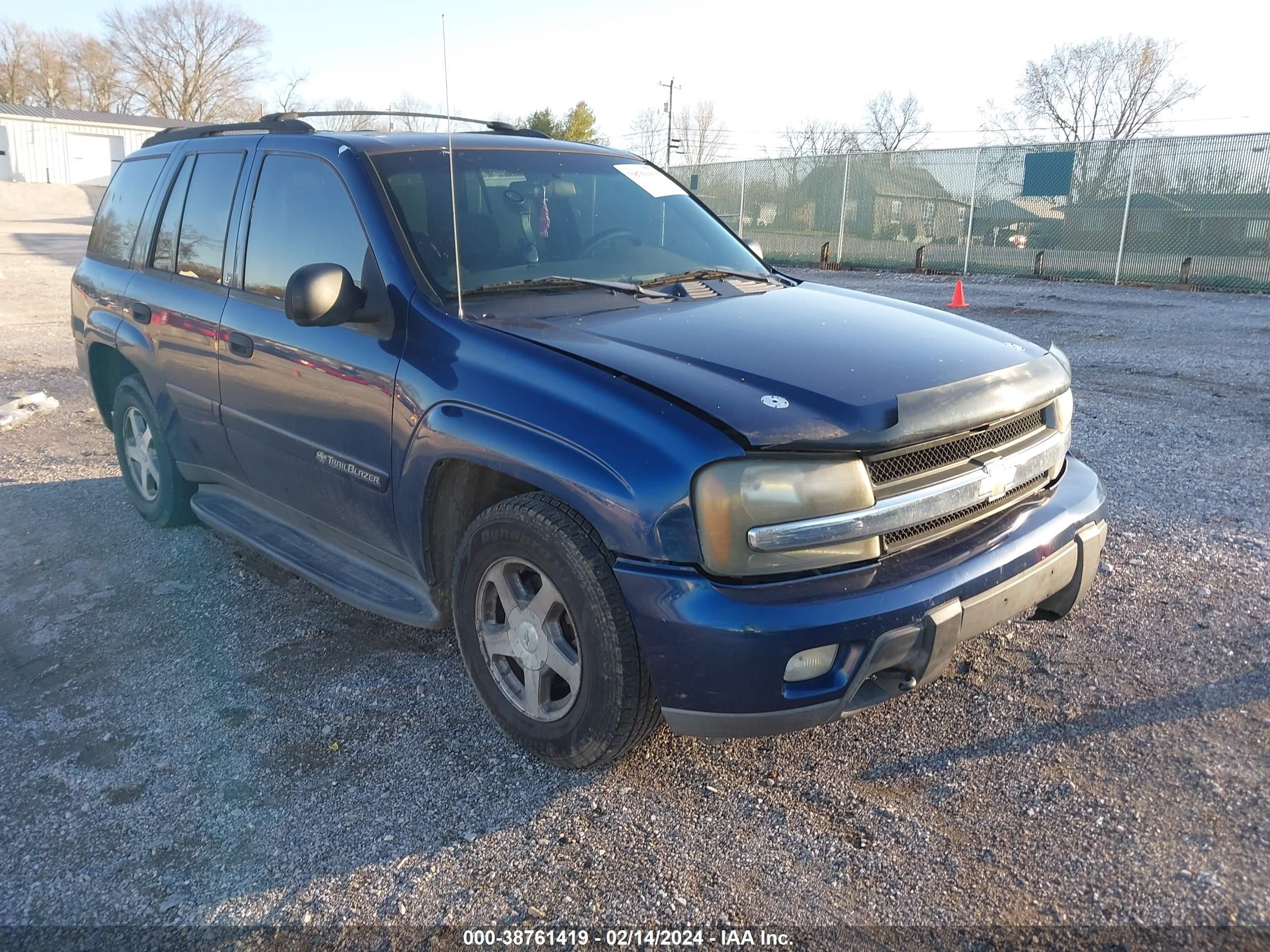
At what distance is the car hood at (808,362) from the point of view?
96.7 inches

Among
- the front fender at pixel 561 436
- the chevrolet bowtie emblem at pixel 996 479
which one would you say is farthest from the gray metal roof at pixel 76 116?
the chevrolet bowtie emblem at pixel 996 479

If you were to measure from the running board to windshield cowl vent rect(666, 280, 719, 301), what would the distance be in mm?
1385

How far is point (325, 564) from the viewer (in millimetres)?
3584

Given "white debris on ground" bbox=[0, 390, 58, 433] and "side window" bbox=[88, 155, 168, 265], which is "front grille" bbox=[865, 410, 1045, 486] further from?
"white debris on ground" bbox=[0, 390, 58, 433]

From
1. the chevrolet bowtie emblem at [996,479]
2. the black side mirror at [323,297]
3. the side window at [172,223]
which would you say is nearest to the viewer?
the chevrolet bowtie emblem at [996,479]

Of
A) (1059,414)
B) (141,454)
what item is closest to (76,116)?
(141,454)

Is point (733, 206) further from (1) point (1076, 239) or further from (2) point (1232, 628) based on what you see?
(2) point (1232, 628)

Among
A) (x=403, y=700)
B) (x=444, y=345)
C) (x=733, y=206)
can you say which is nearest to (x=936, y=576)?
(x=444, y=345)

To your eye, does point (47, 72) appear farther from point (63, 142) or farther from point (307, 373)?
point (307, 373)

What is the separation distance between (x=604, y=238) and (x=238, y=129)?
191 centimetres

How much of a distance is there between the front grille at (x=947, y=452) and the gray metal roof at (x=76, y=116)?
61074mm

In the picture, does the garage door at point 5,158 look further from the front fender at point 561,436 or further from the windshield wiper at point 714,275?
the front fender at point 561,436

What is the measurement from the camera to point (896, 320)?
131 inches

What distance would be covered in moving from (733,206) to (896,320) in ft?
71.4
